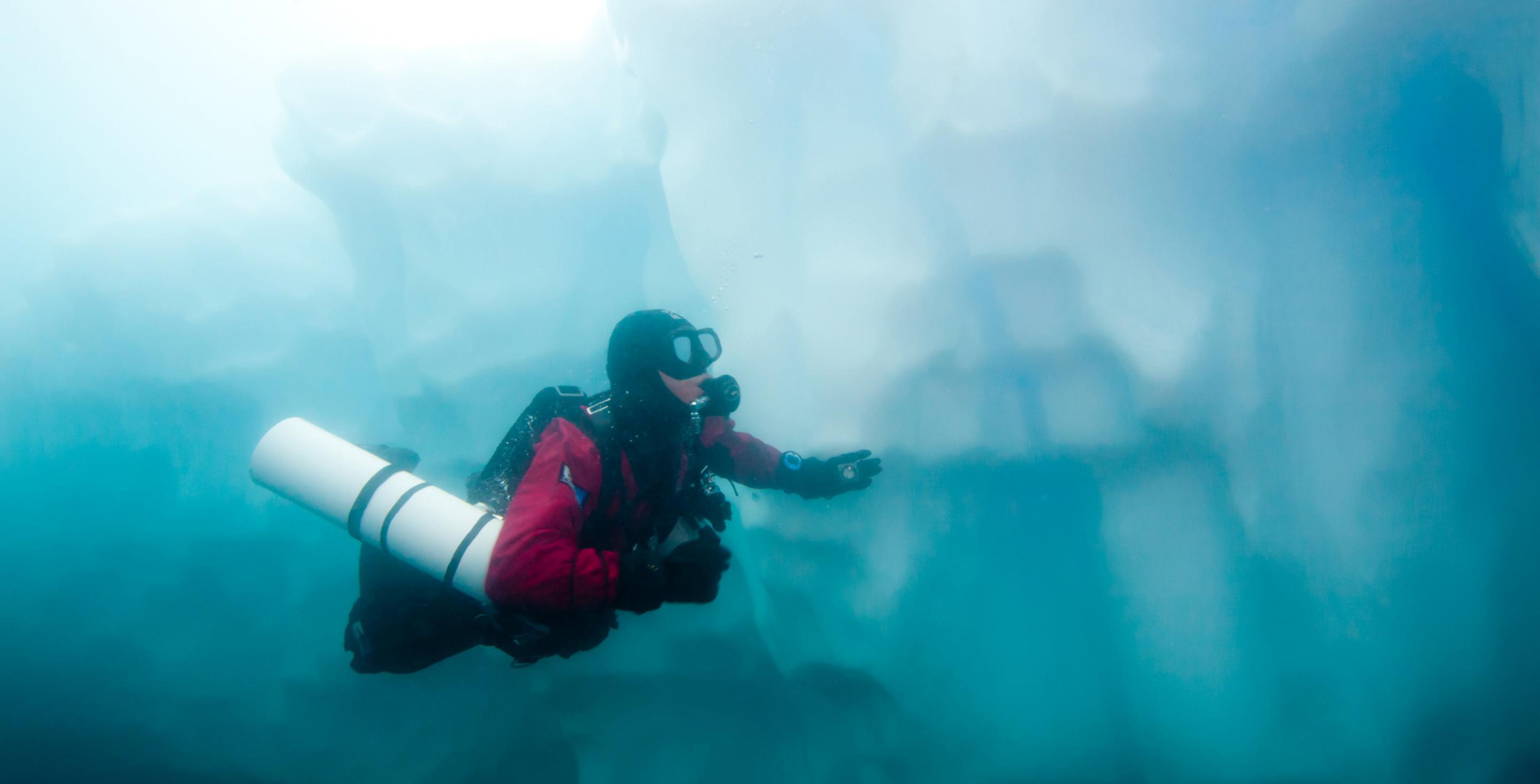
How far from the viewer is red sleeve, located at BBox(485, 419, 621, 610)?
1656 millimetres

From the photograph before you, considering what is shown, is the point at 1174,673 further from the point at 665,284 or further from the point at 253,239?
the point at 253,239

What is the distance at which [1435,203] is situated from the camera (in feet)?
7.39

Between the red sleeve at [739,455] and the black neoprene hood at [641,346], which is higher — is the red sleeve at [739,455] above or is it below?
below

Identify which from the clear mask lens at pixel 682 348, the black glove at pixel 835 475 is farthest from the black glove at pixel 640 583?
the black glove at pixel 835 475

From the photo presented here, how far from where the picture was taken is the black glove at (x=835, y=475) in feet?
8.56

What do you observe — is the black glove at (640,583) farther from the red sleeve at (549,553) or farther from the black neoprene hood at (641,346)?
the black neoprene hood at (641,346)

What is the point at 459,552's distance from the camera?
1833 millimetres

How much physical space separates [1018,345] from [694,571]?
176 cm

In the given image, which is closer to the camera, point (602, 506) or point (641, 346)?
point (602, 506)

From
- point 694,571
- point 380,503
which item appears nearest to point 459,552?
point 380,503

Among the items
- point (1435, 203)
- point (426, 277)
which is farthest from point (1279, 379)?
point (426, 277)

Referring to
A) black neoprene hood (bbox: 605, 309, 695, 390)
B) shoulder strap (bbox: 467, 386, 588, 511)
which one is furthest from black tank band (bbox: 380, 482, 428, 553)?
black neoprene hood (bbox: 605, 309, 695, 390)

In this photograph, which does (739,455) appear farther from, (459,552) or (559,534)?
(459,552)

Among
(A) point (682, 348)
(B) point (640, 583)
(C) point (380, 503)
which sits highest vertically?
(A) point (682, 348)
